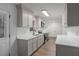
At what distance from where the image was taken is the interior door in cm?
183

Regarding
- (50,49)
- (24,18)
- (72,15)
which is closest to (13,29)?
(24,18)

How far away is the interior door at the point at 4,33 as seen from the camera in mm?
1828

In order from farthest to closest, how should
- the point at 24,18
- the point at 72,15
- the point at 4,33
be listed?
the point at 24,18 → the point at 4,33 → the point at 72,15

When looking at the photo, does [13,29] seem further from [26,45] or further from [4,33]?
[26,45]

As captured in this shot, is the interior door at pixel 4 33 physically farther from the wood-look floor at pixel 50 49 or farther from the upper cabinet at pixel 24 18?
the wood-look floor at pixel 50 49

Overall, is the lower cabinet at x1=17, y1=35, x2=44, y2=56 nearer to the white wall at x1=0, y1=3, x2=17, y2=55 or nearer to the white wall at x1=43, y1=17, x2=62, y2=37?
the white wall at x1=0, y1=3, x2=17, y2=55

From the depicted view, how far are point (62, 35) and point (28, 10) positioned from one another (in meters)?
1.12

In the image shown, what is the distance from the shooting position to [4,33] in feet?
6.34

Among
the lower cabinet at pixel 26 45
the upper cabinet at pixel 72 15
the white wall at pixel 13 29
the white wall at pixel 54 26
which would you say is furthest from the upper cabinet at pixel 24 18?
the upper cabinet at pixel 72 15

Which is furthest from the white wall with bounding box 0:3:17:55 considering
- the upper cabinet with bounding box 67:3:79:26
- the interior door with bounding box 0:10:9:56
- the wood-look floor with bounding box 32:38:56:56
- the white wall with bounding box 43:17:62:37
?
the upper cabinet with bounding box 67:3:79:26

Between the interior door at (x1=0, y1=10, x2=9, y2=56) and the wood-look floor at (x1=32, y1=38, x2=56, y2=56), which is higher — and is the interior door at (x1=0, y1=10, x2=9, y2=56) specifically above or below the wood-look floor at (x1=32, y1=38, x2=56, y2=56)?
Result: above

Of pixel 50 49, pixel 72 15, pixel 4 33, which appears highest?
pixel 72 15

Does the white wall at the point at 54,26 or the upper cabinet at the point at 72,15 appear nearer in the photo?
the upper cabinet at the point at 72,15

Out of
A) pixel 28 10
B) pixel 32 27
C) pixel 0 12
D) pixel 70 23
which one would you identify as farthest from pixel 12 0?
pixel 32 27
